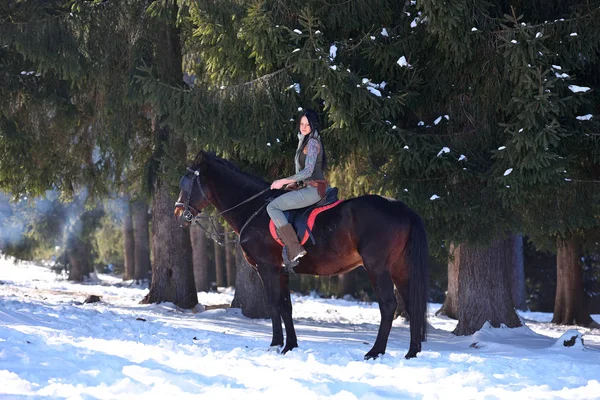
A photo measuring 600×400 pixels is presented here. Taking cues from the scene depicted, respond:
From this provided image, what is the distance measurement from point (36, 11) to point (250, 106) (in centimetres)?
561

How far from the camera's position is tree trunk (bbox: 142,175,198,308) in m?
17.2

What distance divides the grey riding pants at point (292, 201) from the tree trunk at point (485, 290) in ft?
15.9

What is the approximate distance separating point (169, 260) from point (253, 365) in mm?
9543

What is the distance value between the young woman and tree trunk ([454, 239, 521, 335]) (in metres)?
4.82

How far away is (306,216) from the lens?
9.47 metres

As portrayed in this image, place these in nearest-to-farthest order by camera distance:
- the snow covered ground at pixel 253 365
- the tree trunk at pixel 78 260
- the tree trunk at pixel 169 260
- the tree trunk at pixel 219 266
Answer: the snow covered ground at pixel 253 365, the tree trunk at pixel 169 260, the tree trunk at pixel 78 260, the tree trunk at pixel 219 266

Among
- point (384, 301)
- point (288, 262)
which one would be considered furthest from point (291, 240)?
point (384, 301)

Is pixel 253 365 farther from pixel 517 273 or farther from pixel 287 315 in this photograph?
pixel 517 273

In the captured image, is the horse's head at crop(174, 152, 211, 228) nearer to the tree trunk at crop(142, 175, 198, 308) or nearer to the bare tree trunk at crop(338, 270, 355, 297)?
the tree trunk at crop(142, 175, 198, 308)

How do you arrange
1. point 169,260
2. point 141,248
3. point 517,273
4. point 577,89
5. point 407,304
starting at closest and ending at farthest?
point 407,304 → point 577,89 → point 169,260 → point 517,273 → point 141,248

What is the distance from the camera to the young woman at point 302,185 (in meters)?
9.34

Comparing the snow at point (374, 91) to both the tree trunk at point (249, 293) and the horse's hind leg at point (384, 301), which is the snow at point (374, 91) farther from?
the tree trunk at point (249, 293)

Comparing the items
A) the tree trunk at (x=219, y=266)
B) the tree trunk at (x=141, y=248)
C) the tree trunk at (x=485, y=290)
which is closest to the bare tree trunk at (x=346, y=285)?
the tree trunk at (x=219, y=266)

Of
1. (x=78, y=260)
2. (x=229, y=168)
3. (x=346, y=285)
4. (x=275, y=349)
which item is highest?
(x=229, y=168)
